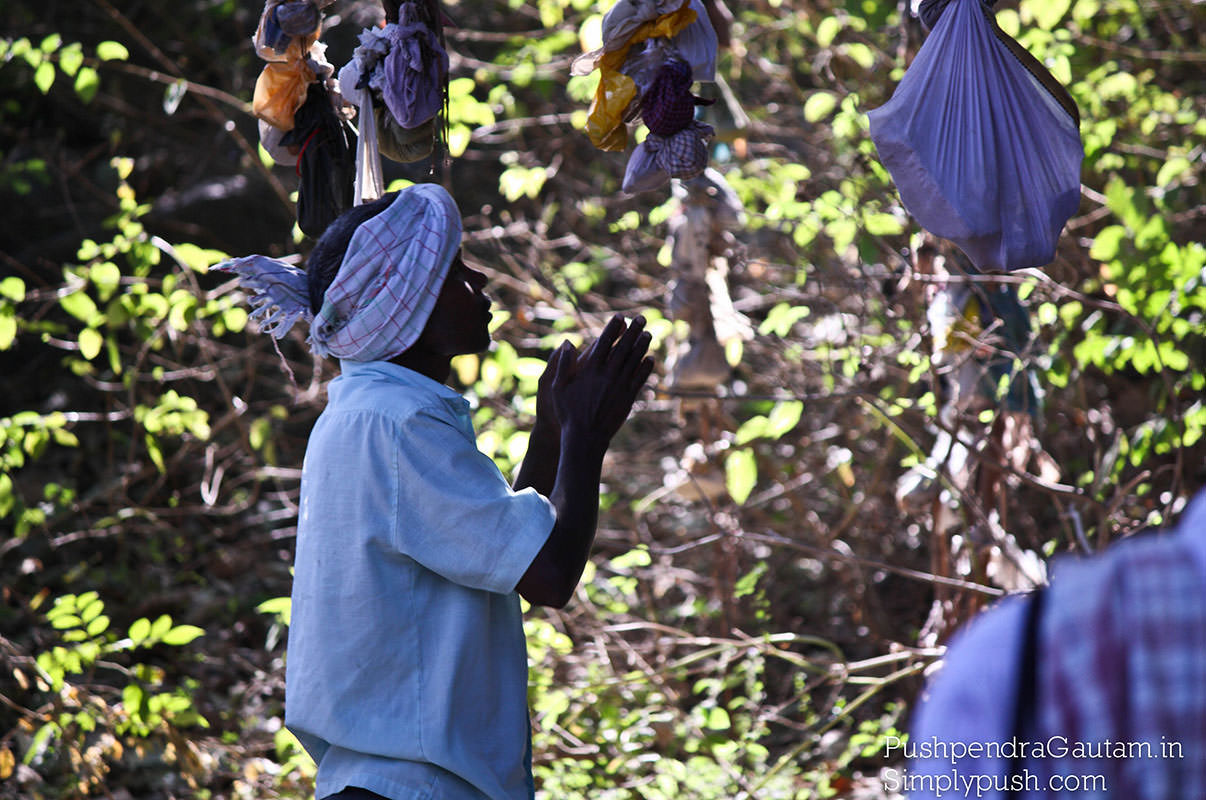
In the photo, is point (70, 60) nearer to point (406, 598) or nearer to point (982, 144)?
point (406, 598)

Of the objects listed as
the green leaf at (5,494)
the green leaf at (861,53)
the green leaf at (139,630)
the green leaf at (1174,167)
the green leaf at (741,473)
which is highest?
the green leaf at (861,53)

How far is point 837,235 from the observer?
3.17 meters

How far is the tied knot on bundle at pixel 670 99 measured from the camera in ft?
5.87

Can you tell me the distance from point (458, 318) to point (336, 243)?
203mm

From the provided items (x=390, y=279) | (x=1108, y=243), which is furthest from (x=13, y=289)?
(x=1108, y=243)

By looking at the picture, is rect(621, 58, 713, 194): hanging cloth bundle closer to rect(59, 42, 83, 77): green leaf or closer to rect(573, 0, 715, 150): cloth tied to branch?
rect(573, 0, 715, 150): cloth tied to branch

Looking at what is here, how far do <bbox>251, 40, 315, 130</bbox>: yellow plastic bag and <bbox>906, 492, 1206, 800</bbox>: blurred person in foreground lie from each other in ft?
5.35

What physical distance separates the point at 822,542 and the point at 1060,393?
2.86 feet

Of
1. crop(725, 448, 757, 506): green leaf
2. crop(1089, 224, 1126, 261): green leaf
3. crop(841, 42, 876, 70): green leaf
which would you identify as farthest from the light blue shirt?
crop(841, 42, 876, 70): green leaf

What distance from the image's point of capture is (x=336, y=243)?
1.65 meters

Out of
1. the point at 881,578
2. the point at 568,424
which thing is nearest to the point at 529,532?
the point at 568,424

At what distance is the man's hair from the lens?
164 centimetres

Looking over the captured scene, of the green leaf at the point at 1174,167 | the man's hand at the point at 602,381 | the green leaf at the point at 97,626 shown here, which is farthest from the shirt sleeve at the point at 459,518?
the green leaf at the point at 1174,167

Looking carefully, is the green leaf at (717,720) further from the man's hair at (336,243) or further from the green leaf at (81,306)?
the green leaf at (81,306)
